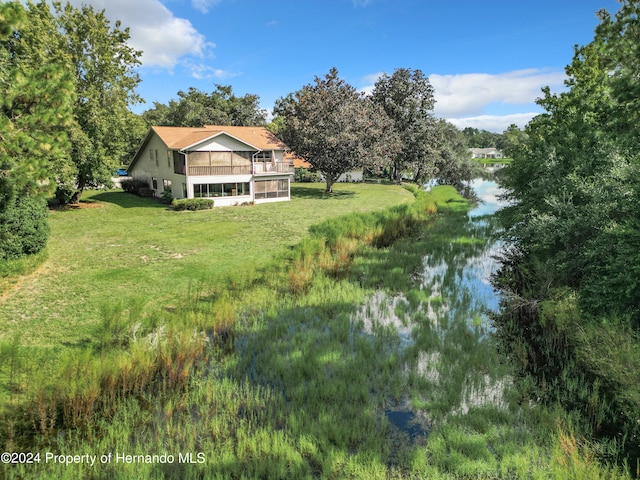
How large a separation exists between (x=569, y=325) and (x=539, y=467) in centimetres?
584

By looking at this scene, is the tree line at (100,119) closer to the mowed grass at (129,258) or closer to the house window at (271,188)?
the mowed grass at (129,258)

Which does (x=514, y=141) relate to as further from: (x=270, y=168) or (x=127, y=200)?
(x=127, y=200)

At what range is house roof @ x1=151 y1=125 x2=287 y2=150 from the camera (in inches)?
1297

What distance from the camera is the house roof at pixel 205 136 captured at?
108ft

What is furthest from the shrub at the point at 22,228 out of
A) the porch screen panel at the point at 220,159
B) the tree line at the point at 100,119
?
the porch screen panel at the point at 220,159

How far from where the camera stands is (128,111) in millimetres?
34062

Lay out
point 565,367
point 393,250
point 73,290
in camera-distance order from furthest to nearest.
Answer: point 393,250, point 73,290, point 565,367

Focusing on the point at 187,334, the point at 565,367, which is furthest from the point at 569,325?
the point at 187,334

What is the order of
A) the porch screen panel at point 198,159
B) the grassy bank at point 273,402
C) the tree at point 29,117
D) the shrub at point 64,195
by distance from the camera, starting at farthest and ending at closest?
the porch screen panel at point 198,159 → the shrub at point 64,195 → the tree at point 29,117 → the grassy bank at point 273,402

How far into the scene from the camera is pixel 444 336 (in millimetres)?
10047

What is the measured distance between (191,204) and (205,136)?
6.87m

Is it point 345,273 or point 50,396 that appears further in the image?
point 345,273

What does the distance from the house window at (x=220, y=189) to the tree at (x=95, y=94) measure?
7.02 m

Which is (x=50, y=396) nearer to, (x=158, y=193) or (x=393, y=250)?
(x=393, y=250)
